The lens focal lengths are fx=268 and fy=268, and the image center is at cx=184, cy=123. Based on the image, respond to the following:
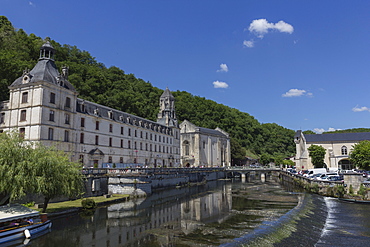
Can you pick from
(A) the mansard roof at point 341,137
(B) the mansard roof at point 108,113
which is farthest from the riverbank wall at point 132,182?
(A) the mansard roof at point 341,137

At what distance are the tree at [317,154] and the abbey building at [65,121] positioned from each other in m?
43.6

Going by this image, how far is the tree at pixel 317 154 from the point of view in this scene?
6800 centimetres

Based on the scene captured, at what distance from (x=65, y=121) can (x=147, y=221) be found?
20682 millimetres

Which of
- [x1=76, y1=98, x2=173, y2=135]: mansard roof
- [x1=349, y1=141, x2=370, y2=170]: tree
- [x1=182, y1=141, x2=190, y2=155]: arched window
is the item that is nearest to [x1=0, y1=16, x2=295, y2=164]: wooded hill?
[x1=76, y1=98, x2=173, y2=135]: mansard roof

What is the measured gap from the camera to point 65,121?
36.2m

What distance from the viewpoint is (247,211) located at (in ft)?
87.9

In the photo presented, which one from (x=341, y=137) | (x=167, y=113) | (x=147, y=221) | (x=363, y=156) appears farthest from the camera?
(x=167, y=113)

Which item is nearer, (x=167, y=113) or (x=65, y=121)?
(x=65, y=121)

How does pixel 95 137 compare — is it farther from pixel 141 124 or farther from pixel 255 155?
pixel 255 155

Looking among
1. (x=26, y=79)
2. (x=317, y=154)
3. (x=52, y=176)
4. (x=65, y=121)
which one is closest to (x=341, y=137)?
(x=317, y=154)

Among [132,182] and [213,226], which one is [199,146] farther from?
[213,226]

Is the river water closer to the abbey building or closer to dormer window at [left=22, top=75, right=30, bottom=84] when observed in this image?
the abbey building

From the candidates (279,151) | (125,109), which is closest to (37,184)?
(125,109)

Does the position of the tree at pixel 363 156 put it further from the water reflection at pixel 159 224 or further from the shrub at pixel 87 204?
the shrub at pixel 87 204
